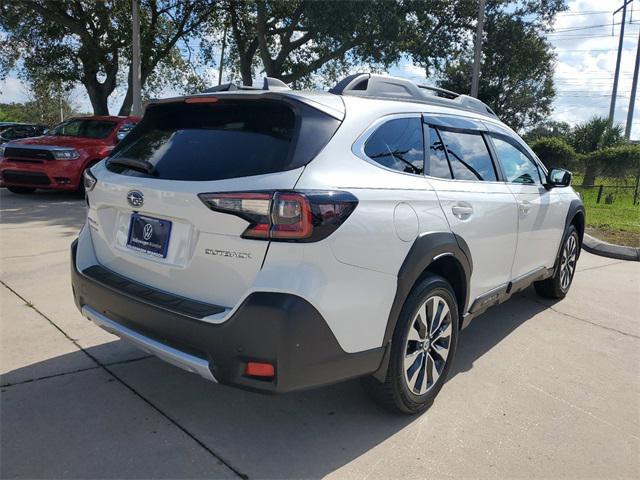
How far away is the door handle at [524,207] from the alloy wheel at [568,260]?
1268mm

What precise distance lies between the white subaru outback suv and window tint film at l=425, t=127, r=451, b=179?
0.01 m

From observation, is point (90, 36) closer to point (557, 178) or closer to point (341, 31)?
point (341, 31)

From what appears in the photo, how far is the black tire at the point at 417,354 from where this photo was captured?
281 cm

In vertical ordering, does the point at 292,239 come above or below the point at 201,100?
below

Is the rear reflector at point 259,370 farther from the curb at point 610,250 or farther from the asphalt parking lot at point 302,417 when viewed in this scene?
the curb at point 610,250

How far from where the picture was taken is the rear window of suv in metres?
2.47

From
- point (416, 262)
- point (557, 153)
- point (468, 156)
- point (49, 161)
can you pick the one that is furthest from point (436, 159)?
point (557, 153)

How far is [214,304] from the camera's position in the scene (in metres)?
2.44

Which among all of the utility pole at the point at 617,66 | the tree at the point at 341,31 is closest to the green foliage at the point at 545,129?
the utility pole at the point at 617,66

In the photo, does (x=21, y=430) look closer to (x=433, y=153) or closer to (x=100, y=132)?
(x=433, y=153)

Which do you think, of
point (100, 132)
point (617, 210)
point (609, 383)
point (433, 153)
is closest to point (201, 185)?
point (433, 153)

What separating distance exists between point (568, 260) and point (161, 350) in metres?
4.45

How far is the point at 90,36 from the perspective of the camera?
18156mm

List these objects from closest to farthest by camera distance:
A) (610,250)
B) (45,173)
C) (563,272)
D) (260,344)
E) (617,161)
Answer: (260,344), (563,272), (610,250), (45,173), (617,161)
